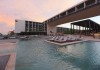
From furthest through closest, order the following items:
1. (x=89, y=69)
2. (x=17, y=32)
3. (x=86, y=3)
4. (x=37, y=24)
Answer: (x=37, y=24) < (x=17, y=32) < (x=86, y=3) < (x=89, y=69)

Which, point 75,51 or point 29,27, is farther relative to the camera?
point 29,27

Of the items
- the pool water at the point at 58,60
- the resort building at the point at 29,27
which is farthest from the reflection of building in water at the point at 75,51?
the resort building at the point at 29,27

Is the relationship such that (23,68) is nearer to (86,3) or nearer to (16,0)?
(16,0)

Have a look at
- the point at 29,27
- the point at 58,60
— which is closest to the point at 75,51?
the point at 58,60

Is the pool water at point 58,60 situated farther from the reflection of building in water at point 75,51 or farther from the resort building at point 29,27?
the resort building at point 29,27

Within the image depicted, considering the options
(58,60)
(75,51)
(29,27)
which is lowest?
(58,60)

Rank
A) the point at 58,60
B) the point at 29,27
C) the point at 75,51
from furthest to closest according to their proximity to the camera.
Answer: the point at 29,27
the point at 75,51
the point at 58,60

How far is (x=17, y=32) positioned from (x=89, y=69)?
65.9 metres

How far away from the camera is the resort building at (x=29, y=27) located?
70.6 metres

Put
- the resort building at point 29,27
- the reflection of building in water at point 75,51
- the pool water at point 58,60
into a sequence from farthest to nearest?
the resort building at point 29,27, the reflection of building in water at point 75,51, the pool water at point 58,60

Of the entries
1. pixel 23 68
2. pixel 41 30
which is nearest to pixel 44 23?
pixel 41 30

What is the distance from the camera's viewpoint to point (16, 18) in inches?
2813

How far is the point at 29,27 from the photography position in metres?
73.6

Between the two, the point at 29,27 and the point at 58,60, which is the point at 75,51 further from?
the point at 29,27
